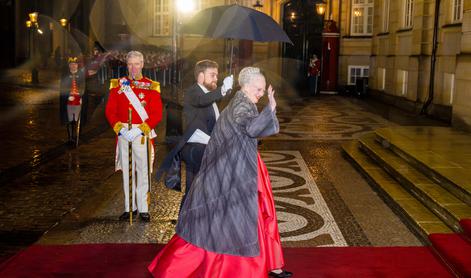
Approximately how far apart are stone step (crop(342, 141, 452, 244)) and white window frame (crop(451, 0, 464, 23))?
25.7 feet

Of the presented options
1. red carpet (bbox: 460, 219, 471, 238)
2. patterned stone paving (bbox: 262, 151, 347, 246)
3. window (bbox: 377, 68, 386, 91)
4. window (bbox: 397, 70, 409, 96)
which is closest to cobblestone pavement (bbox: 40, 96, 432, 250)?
patterned stone paving (bbox: 262, 151, 347, 246)

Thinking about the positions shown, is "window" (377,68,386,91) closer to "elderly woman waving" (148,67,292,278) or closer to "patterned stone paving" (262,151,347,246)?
"patterned stone paving" (262,151,347,246)

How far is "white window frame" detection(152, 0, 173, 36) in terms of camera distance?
1419 inches

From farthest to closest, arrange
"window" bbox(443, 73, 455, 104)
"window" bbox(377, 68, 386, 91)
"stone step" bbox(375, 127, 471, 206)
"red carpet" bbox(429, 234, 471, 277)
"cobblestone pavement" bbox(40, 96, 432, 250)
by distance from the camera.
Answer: "window" bbox(377, 68, 386, 91) → "window" bbox(443, 73, 455, 104) → "stone step" bbox(375, 127, 471, 206) → "cobblestone pavement" bbox(40, 96, 432, 250) → "red carpet" bbox(429, 234, 471, 277)

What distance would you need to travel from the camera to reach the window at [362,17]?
97.3ft

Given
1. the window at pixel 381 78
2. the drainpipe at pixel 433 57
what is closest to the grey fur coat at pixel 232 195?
the drainpipe at pixel 433 57

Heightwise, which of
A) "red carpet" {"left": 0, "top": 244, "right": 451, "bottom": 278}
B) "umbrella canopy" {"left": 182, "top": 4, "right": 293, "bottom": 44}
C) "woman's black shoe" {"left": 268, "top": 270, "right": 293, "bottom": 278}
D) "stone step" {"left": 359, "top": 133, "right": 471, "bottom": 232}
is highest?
"umbrella canopy" {"left": 182, "top": 4, "right": 293, "bottom": 44}

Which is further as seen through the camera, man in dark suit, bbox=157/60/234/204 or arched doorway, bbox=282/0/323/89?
arched doorway, bbox=282/0/323/89

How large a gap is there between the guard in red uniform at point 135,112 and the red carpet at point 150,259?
1139mm

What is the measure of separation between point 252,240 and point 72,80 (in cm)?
821

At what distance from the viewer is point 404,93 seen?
2248 cm

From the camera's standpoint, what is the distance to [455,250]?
602 cm

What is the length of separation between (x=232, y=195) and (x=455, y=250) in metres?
2.44

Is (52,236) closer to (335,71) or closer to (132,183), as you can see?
(132,183)
